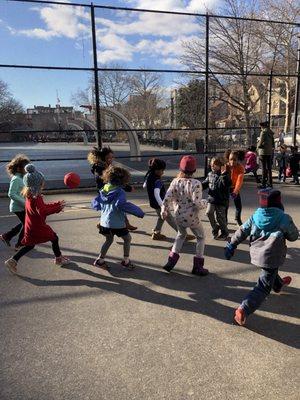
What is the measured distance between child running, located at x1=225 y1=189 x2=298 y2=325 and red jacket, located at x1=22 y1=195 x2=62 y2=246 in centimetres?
244

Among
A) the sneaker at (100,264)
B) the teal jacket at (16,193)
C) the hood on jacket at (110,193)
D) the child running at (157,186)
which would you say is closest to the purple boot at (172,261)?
the sneaker at (100,264)

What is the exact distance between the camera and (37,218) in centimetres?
478

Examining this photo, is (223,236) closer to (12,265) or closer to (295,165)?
(12,265)

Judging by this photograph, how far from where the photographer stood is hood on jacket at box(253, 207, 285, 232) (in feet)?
11.6

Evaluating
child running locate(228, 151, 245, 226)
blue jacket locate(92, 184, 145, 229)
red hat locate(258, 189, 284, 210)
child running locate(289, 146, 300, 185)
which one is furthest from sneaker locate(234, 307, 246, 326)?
child running locate(289, 146, 300, 185)

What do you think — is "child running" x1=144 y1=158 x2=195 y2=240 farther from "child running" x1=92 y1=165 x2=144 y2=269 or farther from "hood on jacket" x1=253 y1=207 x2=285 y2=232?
"hood on jacket" x1=253 y1=207 x2=285 y2=232

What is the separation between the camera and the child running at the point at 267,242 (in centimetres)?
349

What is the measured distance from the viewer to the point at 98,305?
13.3 ft

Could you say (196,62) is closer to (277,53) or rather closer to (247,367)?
(277,53)

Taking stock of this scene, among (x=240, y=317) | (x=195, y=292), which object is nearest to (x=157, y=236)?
(x=195, y=292)

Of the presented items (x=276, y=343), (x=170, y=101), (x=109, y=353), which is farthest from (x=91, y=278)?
(x=170, y=101)

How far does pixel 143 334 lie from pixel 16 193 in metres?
3.14

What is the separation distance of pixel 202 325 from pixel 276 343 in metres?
0.66

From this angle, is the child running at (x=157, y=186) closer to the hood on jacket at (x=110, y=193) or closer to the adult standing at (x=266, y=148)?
the hood on jacket at (x=110, y=193)
